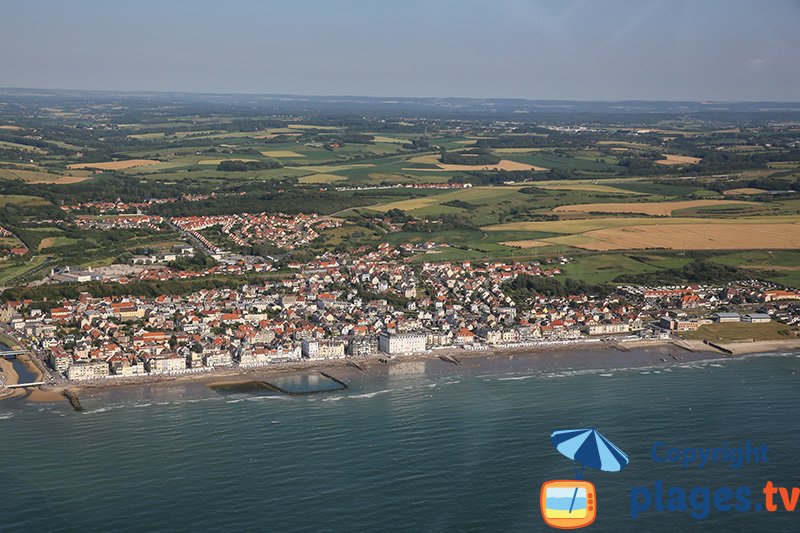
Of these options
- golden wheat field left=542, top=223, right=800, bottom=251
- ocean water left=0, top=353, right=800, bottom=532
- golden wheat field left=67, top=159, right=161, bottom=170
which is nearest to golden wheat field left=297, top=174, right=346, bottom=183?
golden wheat field left=67, top=159, right=161, bottom=170

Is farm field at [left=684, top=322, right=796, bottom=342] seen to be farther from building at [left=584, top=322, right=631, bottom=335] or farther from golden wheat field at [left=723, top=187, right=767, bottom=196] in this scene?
golden wheat field at [left=723, top=187, right=767, bottom=196]

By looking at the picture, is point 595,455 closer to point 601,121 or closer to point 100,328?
point 100,328

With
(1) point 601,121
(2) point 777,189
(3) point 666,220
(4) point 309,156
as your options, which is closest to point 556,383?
(3) point 666,220

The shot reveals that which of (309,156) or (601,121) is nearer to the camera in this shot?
(309,156)

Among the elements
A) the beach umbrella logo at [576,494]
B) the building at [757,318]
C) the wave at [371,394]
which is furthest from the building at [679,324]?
the beach umbrella logo at [576,494]

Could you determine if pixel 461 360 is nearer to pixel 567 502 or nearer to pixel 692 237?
pixel 567 502
